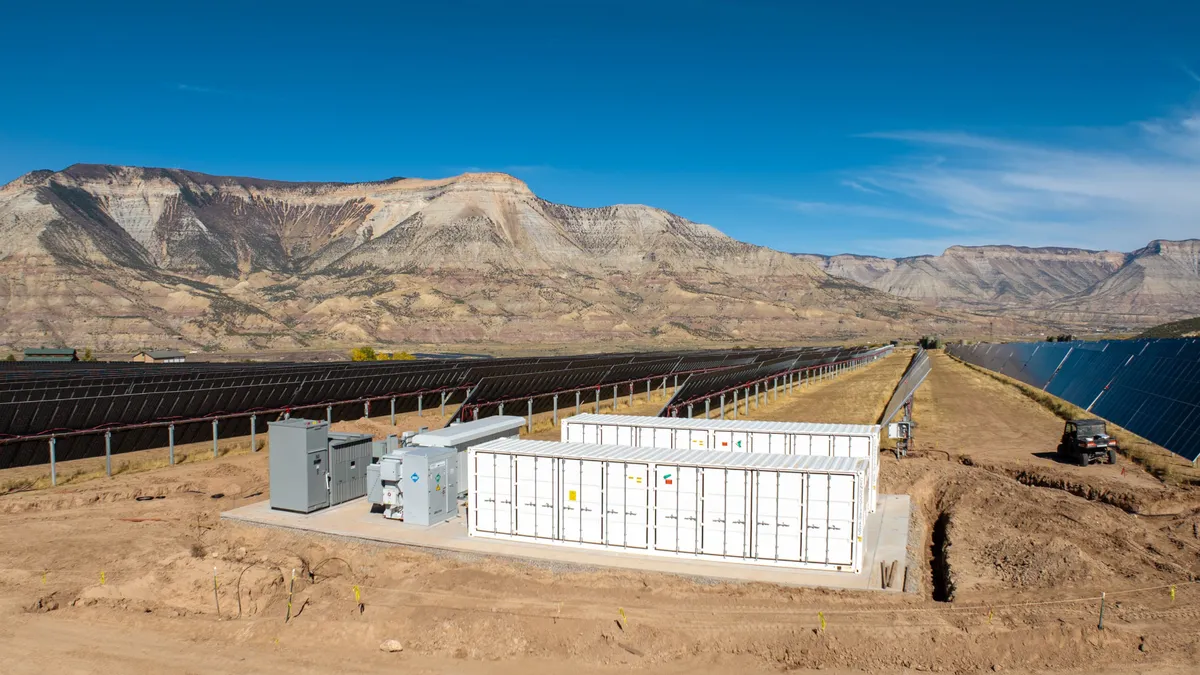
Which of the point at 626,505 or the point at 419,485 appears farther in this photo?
the point at 419,485

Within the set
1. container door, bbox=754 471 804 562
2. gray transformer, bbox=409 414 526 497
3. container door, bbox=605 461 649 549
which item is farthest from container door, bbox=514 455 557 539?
container door, bbox=754 471 804 562

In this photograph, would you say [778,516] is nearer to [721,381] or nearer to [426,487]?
[426,487]

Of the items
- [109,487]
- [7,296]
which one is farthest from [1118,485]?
[7,296]

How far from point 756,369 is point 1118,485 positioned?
30.6 meters

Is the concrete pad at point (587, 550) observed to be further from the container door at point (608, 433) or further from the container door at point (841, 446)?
the container door at point (608, 433)

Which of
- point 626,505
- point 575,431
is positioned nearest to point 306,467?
point 575,431

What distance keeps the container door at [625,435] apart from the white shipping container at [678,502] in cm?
521

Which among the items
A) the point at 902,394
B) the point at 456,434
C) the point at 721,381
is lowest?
the point at 902,394

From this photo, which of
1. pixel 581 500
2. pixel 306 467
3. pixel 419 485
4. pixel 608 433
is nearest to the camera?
pixel 581 500

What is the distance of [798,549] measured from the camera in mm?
20641

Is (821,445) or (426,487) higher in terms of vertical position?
(821,445)

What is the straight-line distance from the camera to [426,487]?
24562 millimetres

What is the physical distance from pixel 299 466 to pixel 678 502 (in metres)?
12.8

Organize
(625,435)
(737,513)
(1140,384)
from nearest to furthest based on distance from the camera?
(737,513), (625,435), (1140,384)
